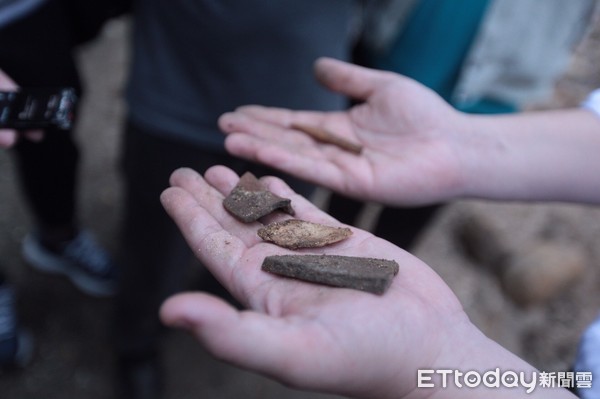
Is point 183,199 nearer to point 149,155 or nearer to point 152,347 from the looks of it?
point 149,155

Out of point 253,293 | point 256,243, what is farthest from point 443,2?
point 253,293

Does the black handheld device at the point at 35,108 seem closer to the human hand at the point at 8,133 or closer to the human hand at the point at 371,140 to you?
the human hand at the point at 8,133

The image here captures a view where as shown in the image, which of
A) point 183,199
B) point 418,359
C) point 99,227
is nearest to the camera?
point 418,359

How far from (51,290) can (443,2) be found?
2166mm

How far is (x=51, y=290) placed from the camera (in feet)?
7.95

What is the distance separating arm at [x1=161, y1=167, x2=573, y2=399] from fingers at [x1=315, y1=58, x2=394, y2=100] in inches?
27.1

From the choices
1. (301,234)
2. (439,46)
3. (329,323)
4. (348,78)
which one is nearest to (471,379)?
(329,323)

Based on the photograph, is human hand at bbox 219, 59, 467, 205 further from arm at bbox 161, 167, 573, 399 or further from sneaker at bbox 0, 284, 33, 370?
sneaker at bbox 0, 284, 33, 370

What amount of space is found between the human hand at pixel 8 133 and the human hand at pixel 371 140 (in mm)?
569

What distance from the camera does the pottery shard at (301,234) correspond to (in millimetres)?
1262

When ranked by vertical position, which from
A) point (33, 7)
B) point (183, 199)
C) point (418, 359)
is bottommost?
point (418, 359)

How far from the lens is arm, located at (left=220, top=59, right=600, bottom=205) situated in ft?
5.31

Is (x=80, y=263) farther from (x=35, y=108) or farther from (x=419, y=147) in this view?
(x=419, y=147)

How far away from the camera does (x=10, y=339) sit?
2.06m
